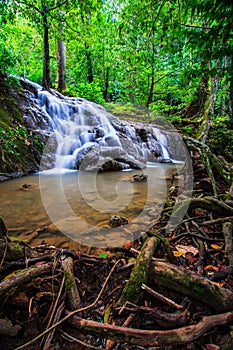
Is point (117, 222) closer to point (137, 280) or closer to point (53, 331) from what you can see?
point (137, 280)

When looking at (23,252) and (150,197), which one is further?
(150,197)

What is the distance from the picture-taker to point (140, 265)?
1.33m

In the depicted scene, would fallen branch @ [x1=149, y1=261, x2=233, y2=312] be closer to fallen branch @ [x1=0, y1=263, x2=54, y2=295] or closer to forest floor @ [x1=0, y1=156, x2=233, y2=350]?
forest floor @ [x1=0, y1=156, x2=233, y2=350]

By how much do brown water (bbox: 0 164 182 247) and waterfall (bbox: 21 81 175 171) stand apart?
222 centimetres

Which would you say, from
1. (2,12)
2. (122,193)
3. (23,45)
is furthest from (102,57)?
(122,193)

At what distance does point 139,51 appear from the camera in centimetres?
428

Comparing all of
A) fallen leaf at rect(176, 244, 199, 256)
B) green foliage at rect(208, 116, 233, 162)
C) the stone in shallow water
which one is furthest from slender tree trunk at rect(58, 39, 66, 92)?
fallen leaf at rect(176, 244, 199, 256)

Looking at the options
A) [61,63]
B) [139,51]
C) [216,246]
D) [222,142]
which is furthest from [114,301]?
[61,63]

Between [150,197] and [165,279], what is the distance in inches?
110

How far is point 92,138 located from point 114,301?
8.39m

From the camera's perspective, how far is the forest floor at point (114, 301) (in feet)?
3.23

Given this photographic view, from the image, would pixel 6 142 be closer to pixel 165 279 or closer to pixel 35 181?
pixel 35 181

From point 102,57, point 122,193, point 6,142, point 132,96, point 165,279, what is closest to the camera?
point 165,279

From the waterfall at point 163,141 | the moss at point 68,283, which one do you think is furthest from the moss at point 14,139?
the waterfall at point 163,141
